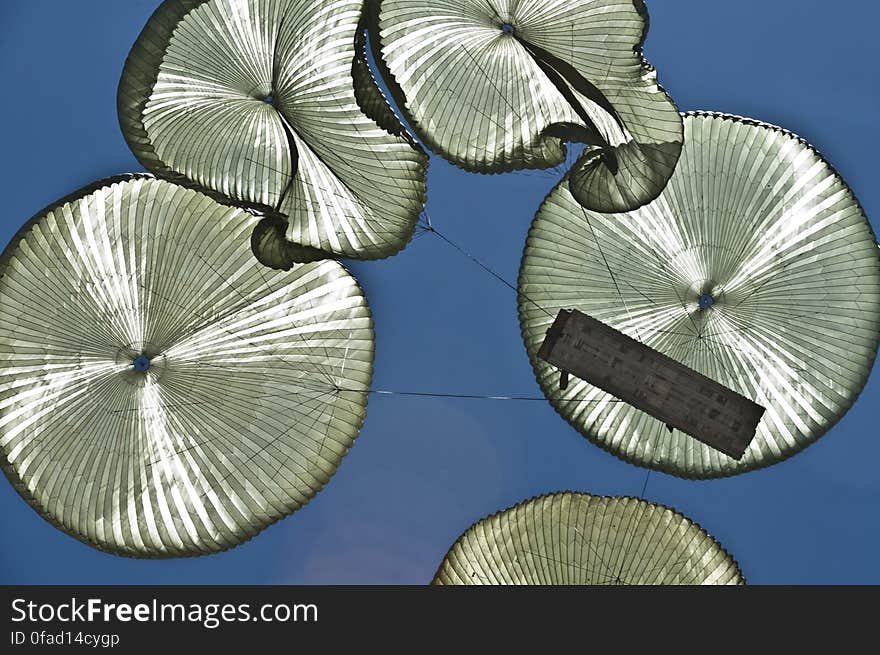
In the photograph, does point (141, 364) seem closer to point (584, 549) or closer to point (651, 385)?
point (584, 549)

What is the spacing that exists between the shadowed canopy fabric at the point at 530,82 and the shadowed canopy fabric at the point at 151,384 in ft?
5.03

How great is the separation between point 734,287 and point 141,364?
12.0 feet

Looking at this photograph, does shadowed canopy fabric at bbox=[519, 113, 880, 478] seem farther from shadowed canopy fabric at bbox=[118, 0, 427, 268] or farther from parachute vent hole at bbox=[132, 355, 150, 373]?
parachute vent hole at bbox=[132, 355, 150, 373]

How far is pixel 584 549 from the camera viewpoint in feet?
17.8

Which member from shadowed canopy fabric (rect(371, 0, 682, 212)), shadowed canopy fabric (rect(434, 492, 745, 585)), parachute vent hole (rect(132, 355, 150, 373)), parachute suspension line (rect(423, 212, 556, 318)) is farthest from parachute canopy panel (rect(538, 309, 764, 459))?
parachute vent hole (rect(132, 355, 150, 373))

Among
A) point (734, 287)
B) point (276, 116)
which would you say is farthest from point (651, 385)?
point (276, 116)

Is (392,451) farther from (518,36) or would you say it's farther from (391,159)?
(518,36)

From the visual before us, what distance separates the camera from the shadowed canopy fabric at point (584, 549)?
17.7ft

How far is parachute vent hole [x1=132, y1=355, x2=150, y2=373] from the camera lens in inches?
213

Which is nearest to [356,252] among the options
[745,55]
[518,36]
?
[518,36]

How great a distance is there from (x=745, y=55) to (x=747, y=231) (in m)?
1.88

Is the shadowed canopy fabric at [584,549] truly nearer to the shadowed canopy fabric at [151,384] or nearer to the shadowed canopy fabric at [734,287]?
the shadowed canopy fabric at [734,287]

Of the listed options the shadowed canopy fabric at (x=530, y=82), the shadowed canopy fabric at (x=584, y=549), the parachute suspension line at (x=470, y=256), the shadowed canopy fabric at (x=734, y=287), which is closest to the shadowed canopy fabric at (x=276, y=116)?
the shadowed canopy fabric at (x=530, y=82)

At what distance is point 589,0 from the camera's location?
5.25 metres
